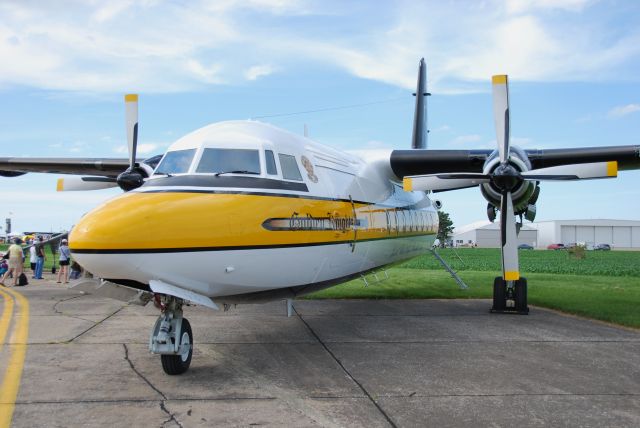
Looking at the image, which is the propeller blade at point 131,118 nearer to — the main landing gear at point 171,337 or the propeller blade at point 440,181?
the main landing gear at point 171,337

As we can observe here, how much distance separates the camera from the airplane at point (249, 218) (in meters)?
5.96

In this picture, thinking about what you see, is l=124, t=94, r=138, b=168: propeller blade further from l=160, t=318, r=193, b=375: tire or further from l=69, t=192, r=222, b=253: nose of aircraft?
l=160, t=318, r=193, b=375: tire

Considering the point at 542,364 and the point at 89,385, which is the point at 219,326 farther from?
the point at 542,364

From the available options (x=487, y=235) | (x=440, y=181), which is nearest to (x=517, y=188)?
(x=440, y=181)

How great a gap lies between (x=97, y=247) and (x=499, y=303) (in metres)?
9.82

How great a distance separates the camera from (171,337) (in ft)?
22.0

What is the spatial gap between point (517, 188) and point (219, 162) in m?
7.30

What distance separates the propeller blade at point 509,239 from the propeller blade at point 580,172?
0.78m

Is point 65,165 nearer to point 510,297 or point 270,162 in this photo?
point 270,162

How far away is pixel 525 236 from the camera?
117750 millimetres

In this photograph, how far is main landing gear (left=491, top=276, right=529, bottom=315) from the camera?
508 inches

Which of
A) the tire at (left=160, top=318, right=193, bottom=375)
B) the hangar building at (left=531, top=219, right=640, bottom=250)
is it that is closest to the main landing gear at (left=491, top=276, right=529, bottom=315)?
the tire at (left=160, top=318, right=193, bottom=375)

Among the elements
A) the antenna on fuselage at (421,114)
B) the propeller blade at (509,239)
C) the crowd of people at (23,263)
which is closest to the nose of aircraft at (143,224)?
the propeller blade at (509,239)

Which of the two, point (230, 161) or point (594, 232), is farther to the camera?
point (594, 232)
